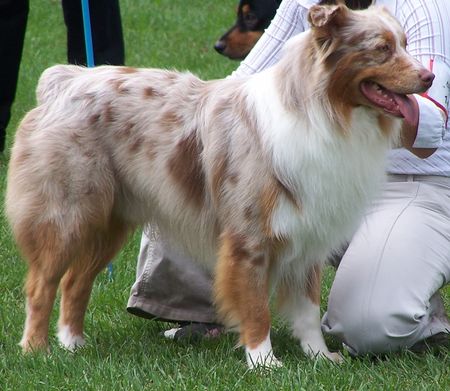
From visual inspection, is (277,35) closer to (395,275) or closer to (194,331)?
(395,275)

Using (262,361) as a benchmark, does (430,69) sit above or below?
above

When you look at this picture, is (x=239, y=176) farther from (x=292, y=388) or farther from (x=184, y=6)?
(x=184, y=6)

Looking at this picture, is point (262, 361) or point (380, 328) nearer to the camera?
point (262, 361)

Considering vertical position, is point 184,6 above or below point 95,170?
below

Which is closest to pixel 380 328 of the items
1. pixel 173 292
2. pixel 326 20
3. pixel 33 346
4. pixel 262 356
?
pixel 262 356

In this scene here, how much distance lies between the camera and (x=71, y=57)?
782 centimetres

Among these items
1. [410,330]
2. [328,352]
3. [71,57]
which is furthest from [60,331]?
[71,57]

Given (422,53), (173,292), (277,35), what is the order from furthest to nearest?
(173,292), (277,35), (422,53)

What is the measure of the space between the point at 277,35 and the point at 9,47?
152 inches

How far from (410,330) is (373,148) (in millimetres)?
798

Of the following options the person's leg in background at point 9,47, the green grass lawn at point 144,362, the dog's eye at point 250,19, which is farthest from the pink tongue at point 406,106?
the person's leg in background at point 9,47

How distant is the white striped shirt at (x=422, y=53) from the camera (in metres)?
3.84

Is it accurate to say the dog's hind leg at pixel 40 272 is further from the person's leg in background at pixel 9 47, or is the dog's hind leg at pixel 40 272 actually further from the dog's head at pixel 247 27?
the dog's head at pixel 247 27

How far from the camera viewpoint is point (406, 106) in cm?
360
